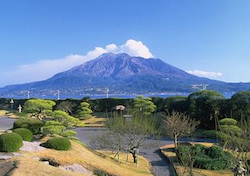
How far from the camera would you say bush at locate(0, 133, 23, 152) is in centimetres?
972

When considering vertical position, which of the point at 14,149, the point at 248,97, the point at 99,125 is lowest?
the point at 99,125

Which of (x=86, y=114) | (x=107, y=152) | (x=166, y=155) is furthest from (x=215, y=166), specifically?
(x=86, y=114)

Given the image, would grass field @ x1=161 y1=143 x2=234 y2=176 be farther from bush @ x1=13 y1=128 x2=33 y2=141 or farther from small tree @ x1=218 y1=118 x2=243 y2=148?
bush @ x1=13 y1=128 x2=33 y2=141

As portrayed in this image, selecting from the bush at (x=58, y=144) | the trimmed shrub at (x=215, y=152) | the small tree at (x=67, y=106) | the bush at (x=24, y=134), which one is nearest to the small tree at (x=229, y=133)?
the trimmed shrub at (x=215, y=152)

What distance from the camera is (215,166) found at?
12648 mm

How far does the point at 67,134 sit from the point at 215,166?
28.8 feet

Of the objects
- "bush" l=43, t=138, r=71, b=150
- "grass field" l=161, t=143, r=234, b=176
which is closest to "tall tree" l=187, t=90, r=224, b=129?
"grass field" l=161, t=143, r=234, b=176

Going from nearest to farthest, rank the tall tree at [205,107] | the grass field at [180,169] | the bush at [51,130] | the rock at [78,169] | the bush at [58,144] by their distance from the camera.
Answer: the rock at [78,169]
the bush at [58,144]
the grass field at [180,169]
the bush at [51,130]
the tall tree at [205,107]

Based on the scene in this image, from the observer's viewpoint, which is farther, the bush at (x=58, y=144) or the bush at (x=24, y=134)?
the bush at (x=24, y=134)

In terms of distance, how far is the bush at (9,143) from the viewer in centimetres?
972

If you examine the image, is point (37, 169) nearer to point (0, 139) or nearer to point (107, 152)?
point (0, 139)

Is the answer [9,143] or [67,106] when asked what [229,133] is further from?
[67,106]

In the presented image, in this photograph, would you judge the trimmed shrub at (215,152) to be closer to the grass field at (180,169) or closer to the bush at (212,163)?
the bush at (212,163)

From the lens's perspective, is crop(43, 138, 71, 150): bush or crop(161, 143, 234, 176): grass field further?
crop(161, 143, 234, 176): grass field
